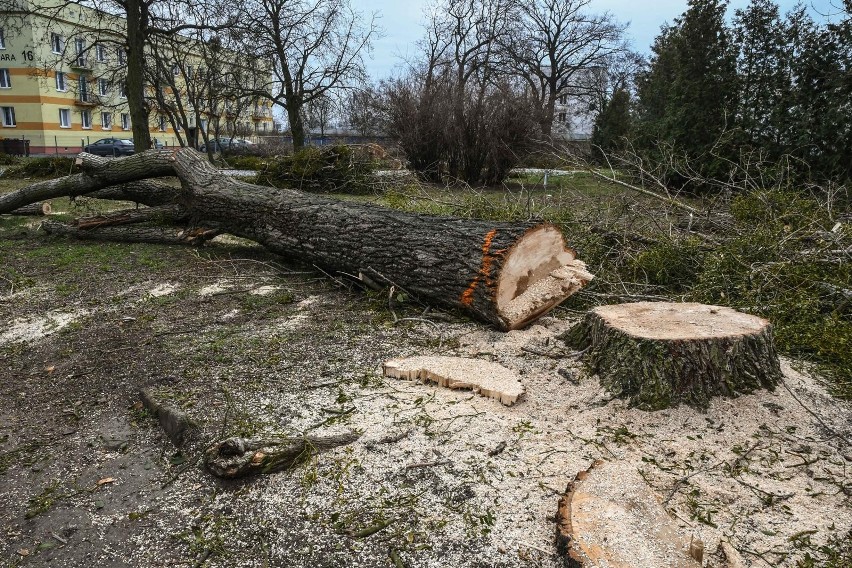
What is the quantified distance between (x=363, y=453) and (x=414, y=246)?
2188 millimetres

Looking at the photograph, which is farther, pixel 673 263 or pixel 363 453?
pixel 673 263

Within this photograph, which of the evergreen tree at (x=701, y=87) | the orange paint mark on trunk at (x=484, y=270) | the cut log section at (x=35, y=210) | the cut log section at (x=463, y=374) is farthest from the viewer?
the evergreen tree at (x=701, y=87)

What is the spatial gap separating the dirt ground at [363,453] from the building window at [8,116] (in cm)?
3522

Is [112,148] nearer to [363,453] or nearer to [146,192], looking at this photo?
[146,192]

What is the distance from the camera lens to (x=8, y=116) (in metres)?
31.8

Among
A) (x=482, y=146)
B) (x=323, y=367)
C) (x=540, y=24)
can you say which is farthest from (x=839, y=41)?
(x=540, y=24)

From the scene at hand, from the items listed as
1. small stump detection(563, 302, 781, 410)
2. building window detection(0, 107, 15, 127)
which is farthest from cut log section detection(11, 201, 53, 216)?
building window detection(0, 107, 15, 127)

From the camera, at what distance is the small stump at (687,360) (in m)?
2.77

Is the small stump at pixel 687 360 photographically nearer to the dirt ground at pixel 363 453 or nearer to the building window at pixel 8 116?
the dirt ground at pixel 363 453

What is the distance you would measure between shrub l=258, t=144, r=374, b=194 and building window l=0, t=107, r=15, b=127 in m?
29.3

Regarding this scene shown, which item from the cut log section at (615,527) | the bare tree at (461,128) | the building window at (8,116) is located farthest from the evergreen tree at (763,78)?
the building window at (8,116)

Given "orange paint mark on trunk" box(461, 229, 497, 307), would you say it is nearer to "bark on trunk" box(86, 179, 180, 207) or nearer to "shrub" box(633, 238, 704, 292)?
"shrub" box(633, 238, 704, 292)

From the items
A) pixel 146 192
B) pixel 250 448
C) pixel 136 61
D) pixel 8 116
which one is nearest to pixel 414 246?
pixel 250 448

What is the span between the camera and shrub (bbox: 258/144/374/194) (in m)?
10.8
